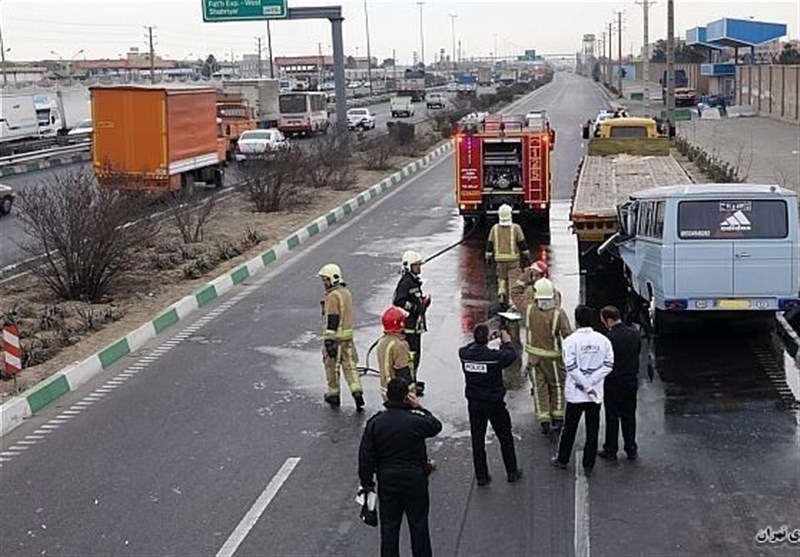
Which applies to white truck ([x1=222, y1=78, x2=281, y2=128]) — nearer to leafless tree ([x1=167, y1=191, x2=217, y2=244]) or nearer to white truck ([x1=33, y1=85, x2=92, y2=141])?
white truck ([x1=33, y1=85, x2=92, y2=141])

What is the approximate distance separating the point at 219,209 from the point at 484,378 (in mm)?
19860

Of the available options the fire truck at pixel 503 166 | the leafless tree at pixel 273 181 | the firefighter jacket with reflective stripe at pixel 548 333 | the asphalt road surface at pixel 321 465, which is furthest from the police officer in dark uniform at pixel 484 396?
the leafless tree at pixel 273 181

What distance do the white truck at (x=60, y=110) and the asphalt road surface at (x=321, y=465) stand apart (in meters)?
40.6

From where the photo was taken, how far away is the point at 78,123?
A: 6128cm

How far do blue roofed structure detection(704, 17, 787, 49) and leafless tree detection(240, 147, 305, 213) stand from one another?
58937 mm

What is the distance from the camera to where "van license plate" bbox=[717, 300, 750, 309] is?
39.7 ft

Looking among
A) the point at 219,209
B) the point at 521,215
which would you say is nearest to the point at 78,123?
the point at 219,209

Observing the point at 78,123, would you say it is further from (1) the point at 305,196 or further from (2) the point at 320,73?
(2) the point at 320,73

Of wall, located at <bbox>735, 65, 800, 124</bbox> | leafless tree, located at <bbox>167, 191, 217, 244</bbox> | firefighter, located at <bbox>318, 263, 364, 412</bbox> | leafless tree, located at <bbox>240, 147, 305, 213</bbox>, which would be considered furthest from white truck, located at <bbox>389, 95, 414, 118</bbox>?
firefighter, located at <bbox>318, 263, 364, 412</bbox>

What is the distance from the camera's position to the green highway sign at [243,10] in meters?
37.4

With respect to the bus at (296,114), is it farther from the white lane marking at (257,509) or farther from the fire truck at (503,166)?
the white lane marking at (257,509)

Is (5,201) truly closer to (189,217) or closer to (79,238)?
(189,217)

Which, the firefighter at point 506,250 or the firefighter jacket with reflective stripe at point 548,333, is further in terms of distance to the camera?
the firefighter at point 506,250

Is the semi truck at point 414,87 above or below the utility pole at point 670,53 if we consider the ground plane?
below
